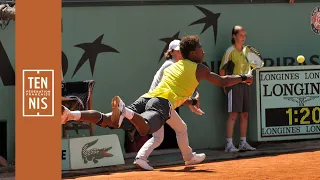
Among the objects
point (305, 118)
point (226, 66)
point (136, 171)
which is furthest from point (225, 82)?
point (305, 118)

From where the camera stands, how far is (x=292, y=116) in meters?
14.0

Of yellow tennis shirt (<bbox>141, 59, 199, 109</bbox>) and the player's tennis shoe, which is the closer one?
yellow tennis shirt (<bbox>141, 59, 199, 109</bbox>)

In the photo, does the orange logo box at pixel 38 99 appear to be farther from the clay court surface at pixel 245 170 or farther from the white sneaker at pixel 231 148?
the white sneaker at pixel 231 148

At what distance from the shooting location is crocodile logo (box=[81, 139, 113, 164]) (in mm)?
11797

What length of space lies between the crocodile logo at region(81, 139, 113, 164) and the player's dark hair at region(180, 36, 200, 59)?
2.39 meters

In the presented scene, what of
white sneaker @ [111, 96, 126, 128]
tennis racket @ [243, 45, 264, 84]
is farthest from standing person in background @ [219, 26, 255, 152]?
white sneaker @ [111, 96, 126, 128]

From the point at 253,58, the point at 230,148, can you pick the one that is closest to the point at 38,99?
the point at 253,58

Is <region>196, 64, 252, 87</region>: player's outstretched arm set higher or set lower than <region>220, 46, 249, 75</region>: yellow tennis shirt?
lower

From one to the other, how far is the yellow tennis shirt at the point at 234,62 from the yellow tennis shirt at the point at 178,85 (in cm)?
325

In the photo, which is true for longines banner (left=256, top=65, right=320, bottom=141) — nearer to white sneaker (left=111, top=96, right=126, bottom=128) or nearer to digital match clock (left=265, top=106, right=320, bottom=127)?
digital match clock (left=265, top=106, right=320, bottom=127)

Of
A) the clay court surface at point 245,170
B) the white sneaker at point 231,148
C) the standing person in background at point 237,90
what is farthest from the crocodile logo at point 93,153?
the standing person in background at point 237,90

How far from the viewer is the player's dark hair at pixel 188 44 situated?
10.2 m

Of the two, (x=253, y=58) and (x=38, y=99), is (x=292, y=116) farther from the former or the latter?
(x=38, y=99)

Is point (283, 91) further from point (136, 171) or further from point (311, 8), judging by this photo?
point (136, 171)
